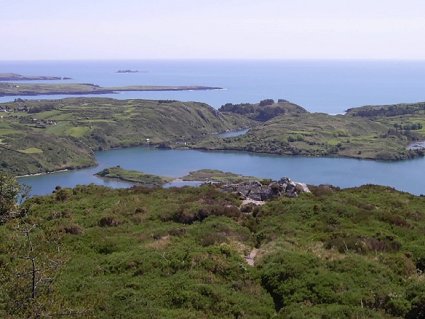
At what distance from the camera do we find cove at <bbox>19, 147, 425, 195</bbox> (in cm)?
13650

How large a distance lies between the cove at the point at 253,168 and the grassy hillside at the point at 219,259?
328 ft

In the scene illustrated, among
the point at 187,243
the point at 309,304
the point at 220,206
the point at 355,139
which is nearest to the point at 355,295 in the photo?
the point at 309,304

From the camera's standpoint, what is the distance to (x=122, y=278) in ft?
70.4

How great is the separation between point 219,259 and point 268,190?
15.4m

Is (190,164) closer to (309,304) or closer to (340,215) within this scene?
(340,215)

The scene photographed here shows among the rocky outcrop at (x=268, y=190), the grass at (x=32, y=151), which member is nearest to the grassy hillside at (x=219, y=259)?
the rocky outcrop at (x=268, y=190)

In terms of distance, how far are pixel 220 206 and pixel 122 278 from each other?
11.6 meters

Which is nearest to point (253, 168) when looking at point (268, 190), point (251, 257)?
point (268, 190)

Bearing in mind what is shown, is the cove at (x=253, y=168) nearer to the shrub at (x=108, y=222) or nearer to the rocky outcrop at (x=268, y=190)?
the rocky outcrop at (x=268, y=190)

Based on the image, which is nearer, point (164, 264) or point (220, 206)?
point (164, 264)

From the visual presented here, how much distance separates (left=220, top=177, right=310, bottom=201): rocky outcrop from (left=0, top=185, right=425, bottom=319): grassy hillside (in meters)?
2.18

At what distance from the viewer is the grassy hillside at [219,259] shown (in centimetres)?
1803

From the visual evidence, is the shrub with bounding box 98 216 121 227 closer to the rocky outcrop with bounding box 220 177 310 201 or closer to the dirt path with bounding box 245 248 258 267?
the dirt path with bounding box 245 248 258 267

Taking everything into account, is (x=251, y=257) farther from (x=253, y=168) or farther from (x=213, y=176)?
(x=253, y=168)
